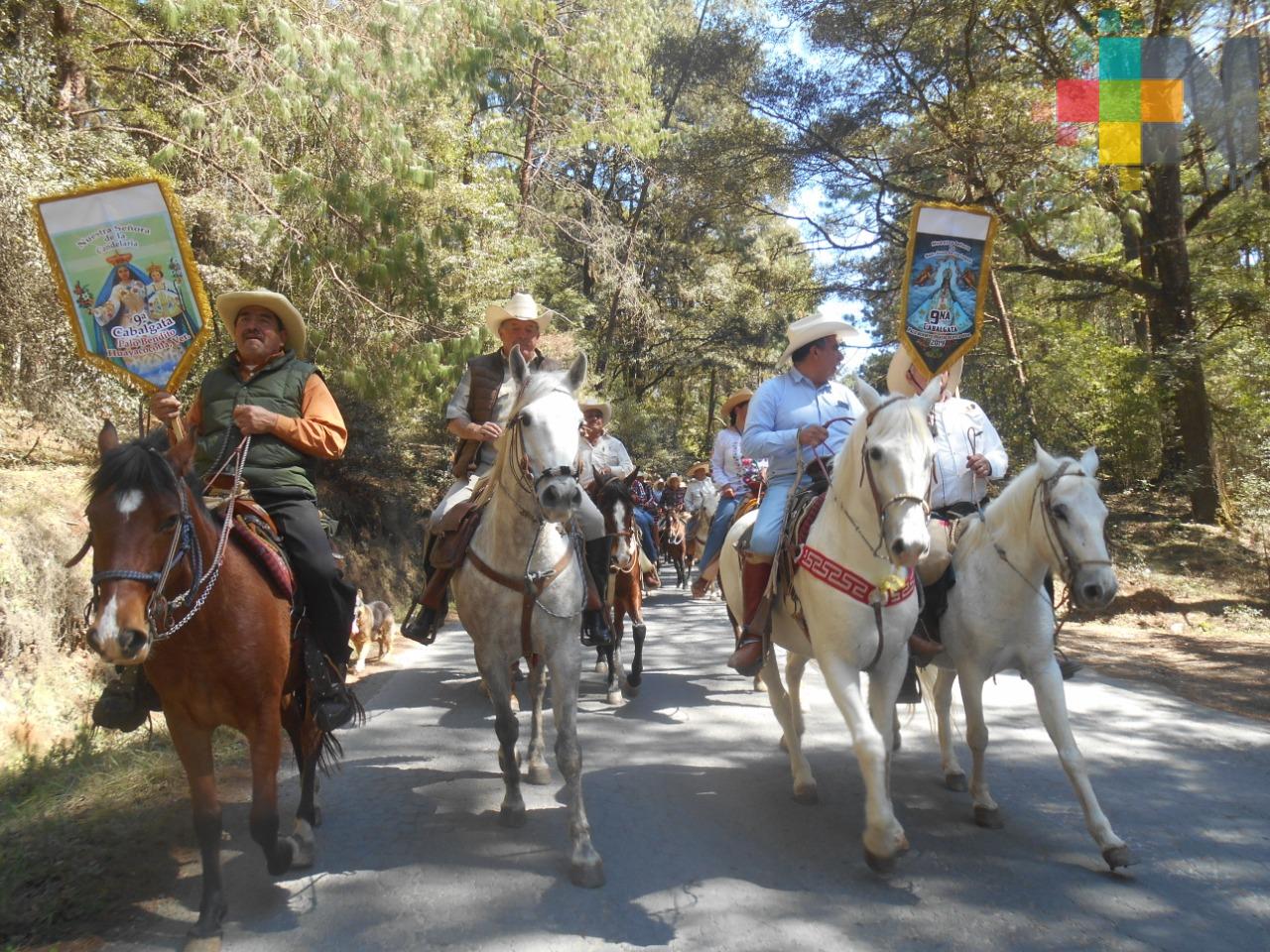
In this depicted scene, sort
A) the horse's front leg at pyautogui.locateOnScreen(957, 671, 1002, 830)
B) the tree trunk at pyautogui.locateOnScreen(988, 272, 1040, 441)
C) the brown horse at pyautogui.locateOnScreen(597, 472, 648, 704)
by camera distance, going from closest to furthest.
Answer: the horse's front leg at pyautogui.locateOnScreen(957, 671, 1002, 830) < the brown horse at pyautogui.locateOnScreen(597, 472, 648, 704) < the tree trunk at pyautogui.locateOnScreen(988, 272, 1040, 441)

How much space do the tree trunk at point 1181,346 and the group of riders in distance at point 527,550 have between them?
12.1 meters

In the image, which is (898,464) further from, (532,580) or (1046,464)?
(532,580)

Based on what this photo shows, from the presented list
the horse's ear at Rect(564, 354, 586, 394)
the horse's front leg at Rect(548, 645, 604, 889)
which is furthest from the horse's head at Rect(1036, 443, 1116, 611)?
the horse's front leg at Rect(548, 645, 604, 889)

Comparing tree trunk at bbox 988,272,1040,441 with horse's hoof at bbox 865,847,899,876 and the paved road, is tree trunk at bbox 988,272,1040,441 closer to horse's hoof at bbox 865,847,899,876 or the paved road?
the paved road

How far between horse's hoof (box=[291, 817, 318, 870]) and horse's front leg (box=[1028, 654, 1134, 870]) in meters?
3.74

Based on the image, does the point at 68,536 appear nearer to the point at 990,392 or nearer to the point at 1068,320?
the point at 990,392

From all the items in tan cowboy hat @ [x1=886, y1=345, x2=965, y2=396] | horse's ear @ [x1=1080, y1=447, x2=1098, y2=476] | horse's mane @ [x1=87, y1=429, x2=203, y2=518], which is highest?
tan cowboy hat @ [x1=886, y1=345, x2=965, y2=396]

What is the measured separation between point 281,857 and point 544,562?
1851 mm

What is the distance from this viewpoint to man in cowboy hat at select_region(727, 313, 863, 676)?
5.21 m

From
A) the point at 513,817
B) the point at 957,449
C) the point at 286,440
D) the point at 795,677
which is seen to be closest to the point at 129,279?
the point at 286,440

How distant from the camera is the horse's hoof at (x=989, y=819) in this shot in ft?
15.7

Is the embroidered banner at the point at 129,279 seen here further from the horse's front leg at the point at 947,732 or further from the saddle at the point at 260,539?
the horse's front leg at the point at 947,732

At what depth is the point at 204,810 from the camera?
3.77m

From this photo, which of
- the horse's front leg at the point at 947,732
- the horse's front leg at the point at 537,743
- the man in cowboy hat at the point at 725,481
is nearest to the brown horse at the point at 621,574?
the man in cowboy hat at the point at 725,481
